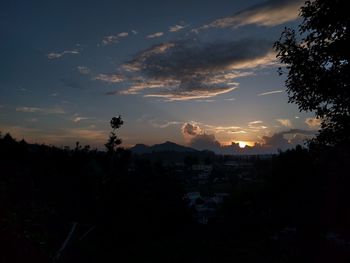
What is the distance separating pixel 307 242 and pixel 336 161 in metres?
22.0

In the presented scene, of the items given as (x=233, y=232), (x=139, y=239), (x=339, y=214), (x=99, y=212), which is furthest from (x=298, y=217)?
(x=99, y=212)

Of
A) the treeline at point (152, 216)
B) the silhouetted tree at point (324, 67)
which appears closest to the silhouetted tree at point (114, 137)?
the treeline at point (152, 216)

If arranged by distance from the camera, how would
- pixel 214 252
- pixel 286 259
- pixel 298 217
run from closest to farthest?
pixel 286 259, pixel 214 252, pixel 298 217

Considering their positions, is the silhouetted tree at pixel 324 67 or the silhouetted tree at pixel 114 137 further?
the silhouetted tree at pixel 114 137

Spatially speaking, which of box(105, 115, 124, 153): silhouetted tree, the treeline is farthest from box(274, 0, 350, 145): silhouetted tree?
box(105, 115, 124, 153): silhouetted tree

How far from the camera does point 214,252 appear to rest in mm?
27594

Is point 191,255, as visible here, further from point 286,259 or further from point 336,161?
point 336,161

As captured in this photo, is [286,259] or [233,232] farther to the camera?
[233,232]

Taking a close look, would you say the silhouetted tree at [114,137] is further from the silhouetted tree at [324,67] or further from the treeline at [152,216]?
the silhouetted tree at [324,67]

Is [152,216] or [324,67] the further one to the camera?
[152,216]

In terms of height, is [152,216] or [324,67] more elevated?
[324,67]

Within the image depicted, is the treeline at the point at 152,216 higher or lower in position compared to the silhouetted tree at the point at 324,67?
lower

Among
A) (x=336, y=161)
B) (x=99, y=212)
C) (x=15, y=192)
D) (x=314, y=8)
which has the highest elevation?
(x=314, y=8)

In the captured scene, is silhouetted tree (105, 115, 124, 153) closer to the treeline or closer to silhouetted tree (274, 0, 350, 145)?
the treeline
